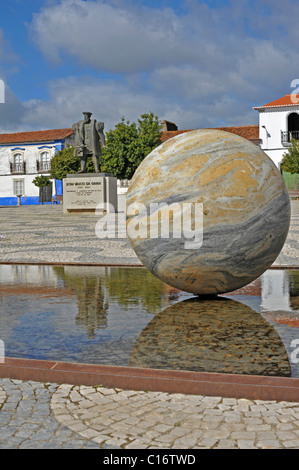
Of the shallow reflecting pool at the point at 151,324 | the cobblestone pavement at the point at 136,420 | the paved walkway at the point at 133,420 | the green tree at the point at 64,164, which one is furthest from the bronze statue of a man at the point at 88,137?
the green tree at the point at 64,164

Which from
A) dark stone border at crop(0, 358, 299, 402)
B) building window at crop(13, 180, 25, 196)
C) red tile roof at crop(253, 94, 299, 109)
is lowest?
dark stone border at crop(0, 358, 299, 402)

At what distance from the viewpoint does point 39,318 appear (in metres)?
5.68

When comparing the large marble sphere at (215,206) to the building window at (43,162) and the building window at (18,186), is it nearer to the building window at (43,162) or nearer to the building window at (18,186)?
the building window at (43,162)

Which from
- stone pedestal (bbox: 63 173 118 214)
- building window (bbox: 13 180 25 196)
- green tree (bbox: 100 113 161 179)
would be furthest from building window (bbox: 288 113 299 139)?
building window (bbox: 13 180 25 196)

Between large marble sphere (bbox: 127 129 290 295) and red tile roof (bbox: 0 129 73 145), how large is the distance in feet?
196

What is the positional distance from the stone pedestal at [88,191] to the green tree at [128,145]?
24922mm

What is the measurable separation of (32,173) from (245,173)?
6280 centimetres

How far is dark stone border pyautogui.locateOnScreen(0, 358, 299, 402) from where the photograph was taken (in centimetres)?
351

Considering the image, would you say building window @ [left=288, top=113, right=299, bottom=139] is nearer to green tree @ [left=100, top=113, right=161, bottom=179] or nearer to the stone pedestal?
green tree @ [left=100, top=113, right=161, bottom=179]

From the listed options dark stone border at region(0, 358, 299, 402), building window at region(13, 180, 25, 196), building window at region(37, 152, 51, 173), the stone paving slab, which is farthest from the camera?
building window at region(13, 180, 25, 196)

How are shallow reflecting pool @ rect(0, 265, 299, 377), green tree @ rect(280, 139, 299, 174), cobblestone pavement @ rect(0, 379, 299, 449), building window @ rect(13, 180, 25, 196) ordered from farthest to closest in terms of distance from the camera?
building window @ rect(13, 180, 25, 196) → green tree @ rect(280, 139, 299, 174) → shallow reflecting pool @ rect(0, 265, 299, 377) → cobblestone pavement @ rect(0, 379, 299, 449)

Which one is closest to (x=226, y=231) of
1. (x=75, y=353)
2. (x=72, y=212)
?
(x=75, y=353)

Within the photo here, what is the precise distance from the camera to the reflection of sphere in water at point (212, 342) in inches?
160
